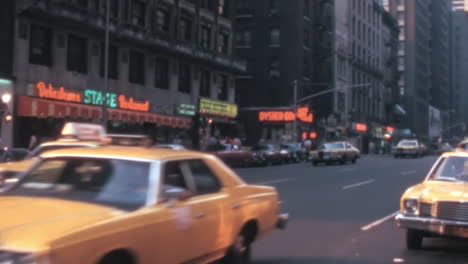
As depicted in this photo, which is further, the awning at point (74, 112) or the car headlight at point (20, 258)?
the awning at point (74, 112)

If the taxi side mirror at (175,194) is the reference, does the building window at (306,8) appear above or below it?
above

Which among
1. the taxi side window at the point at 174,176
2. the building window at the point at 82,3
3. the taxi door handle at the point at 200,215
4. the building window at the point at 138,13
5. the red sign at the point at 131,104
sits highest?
the building window at the point at 138,13

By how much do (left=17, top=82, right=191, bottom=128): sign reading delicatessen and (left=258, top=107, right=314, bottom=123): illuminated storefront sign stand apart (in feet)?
74.7

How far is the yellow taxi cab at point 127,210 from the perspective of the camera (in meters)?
4.45

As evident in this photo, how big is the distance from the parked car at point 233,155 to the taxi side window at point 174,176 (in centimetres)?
2529

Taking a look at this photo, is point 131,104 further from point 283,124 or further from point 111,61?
point 283,124

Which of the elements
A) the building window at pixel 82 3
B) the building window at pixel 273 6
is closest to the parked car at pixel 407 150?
the building window at pixel 273 6

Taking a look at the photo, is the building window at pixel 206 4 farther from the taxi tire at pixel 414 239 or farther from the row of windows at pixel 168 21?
the taxi tire at pixel 414 239

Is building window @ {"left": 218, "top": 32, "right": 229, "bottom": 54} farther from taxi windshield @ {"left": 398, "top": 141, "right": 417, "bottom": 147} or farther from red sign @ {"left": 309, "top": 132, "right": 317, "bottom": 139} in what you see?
red sign @ {"left": 309, "top": 132, "right": 317, "bottom": 139}

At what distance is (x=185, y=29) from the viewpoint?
40.9m

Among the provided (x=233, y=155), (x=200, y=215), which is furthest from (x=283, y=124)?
(x=200, y=215)

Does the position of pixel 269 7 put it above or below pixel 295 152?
above

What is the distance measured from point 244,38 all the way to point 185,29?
22.0 metres

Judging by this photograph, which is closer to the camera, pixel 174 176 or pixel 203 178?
pixel 174 176
